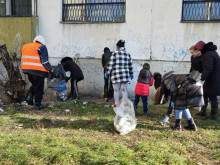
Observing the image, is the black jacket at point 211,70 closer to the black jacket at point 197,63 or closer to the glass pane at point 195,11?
the black jacket at point 197,63

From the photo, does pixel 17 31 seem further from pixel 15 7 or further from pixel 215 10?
pixel 215 10

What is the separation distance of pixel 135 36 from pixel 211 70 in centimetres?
379

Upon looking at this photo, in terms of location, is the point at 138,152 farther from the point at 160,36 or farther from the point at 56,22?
the point at 56,22

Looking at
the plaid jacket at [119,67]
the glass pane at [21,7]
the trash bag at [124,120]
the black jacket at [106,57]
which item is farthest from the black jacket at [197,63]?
the glass pane at [21,7]

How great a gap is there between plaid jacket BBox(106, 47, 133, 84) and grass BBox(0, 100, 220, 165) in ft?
3.17

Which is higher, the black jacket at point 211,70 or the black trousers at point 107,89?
the black jacket at point 211,70

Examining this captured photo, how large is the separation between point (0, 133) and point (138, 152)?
2.64 meters

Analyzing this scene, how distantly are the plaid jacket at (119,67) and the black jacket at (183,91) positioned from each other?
1.46m

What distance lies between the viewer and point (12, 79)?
6824 mm

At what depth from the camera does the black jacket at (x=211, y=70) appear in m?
5.14

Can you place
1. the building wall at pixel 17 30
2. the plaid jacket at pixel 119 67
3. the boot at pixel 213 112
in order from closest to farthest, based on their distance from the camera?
the boot at pixel 213 112, the plaid jacket at pixel 119 67, the building wall at pixel 17 30

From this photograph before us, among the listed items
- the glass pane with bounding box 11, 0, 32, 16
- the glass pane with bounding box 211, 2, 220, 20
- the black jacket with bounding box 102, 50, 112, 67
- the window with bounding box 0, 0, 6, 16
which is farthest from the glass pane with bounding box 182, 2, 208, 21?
the window with bounding box 0, 0, 6, 16

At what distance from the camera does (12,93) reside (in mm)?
6910

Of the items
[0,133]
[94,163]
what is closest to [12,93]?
[0,133]
